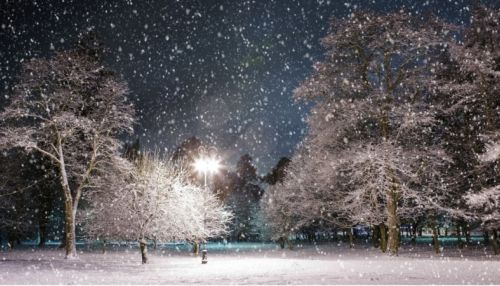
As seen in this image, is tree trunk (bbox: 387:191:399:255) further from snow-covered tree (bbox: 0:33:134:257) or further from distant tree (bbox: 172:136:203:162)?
distant tree (bbox: 172:136:203:162)

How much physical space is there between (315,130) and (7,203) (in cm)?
2898

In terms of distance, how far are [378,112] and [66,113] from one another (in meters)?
16.9

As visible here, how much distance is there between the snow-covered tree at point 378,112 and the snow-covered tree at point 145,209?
315 inches

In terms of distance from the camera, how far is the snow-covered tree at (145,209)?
2261 cm

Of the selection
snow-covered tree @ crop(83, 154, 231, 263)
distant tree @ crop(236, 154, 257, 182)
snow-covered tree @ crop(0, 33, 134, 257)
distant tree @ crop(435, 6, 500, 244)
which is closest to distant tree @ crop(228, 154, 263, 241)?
distant tree @ crop(236, 154, 257, 182)

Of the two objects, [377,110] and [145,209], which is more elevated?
[377,110]

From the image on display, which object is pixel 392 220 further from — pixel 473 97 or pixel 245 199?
pixel 245 199

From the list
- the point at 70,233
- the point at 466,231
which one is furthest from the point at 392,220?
the point at 466,231

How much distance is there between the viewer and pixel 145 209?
2270cm

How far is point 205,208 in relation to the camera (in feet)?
87.7

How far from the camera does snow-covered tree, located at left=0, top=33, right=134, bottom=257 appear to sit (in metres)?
23.9

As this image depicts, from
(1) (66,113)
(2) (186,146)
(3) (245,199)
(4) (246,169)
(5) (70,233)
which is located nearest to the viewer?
(1) (66,113)

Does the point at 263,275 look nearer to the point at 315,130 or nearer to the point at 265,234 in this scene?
the point at 315,130

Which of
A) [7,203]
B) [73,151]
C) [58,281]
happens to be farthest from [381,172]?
[7,203]
